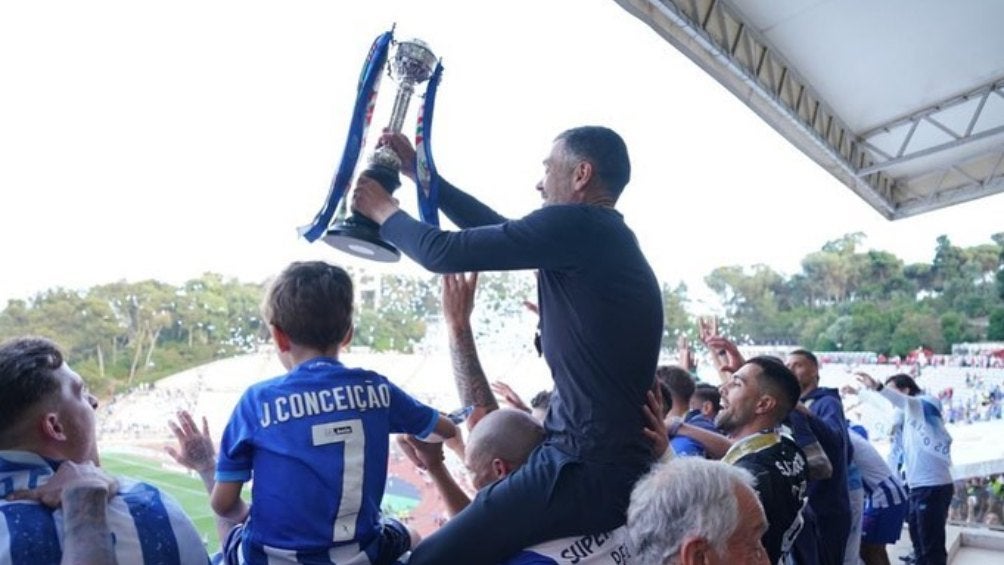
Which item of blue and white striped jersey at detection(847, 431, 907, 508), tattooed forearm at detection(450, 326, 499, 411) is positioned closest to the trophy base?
tattooed forearm at detection(450, 326, 499, 411)

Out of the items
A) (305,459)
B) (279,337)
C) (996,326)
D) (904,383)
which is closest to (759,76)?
(904,383)

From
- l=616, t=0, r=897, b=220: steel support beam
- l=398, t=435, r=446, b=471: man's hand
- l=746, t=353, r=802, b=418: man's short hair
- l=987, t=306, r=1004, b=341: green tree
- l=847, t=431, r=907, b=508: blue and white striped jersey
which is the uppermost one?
l=616, t=0, r=897, b=220: steel support beam

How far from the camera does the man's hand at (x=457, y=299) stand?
78.2 inches

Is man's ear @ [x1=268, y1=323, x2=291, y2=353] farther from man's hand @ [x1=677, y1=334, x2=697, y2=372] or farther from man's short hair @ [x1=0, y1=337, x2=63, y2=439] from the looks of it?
man's hand @ [x1=677, y1=334, x2=697, y2=372]

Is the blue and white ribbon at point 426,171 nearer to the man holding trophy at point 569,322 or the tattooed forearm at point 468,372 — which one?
the man holding trophy at point 569,322

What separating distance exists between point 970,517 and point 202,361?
8509mm

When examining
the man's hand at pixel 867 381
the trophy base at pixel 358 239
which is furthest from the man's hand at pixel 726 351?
the man's hand at pixel 867 381

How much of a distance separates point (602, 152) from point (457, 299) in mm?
568

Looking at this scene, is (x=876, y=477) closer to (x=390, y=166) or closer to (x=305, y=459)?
(x=390, y=166)

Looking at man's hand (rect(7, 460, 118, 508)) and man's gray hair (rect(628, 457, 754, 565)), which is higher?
man's gray hair (rect(628, 457, 754, 565))

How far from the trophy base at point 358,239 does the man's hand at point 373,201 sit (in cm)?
4

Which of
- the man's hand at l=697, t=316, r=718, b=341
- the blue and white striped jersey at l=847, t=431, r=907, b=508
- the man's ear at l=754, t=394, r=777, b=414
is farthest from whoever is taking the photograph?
the blue and white striped jersey at l=847, t=431, r=907, b=508

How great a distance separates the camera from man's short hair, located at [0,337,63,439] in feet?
4.13

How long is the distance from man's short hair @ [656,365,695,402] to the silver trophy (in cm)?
158
